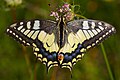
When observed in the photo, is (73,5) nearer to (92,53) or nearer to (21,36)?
(21,36)

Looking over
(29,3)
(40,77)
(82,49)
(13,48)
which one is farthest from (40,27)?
(29,3)

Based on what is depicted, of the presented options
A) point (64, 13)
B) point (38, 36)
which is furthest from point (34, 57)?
point (64, 13)

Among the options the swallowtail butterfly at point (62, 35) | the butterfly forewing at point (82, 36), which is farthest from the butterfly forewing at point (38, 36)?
the butterfly forewing at point (82, 36)

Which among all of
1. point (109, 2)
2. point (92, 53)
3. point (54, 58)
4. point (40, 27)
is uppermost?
point (40, 27)

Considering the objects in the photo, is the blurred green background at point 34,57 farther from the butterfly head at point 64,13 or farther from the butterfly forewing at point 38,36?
the butterfly head at point 64,13

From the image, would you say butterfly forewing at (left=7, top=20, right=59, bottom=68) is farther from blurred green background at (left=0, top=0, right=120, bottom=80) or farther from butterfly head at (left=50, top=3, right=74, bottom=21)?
blurred green background at (left=0, top=0, right=120, bottom=80)

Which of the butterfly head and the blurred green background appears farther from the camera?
the blurred green background

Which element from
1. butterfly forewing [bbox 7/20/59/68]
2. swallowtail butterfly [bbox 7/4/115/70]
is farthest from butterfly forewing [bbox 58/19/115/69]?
butterfly forewing [bbox 7/20/59/68]
